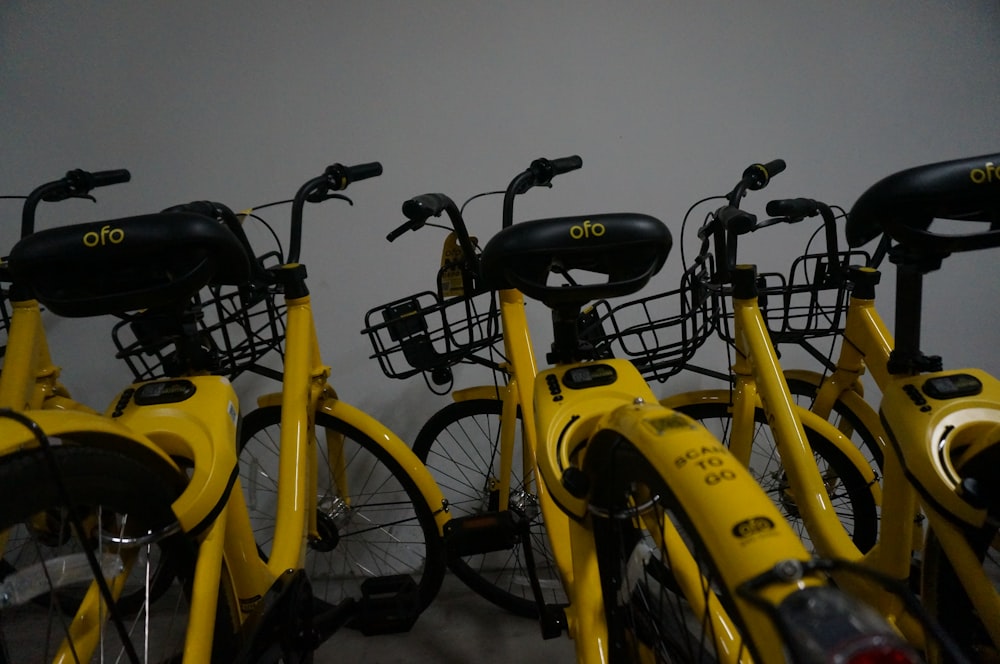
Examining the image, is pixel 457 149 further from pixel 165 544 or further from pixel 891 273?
pixel 891 273

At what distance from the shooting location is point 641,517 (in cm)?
61

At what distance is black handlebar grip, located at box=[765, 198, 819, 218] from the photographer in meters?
0.94

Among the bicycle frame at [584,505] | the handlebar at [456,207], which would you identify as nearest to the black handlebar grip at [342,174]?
the handlebar at [456,207]

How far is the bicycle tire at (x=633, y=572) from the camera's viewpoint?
58cm

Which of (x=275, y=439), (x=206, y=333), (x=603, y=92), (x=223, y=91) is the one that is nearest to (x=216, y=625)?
(x=206, y=333)

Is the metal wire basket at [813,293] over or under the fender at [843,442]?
over

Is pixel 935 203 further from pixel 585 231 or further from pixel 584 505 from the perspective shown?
pixel 584 505

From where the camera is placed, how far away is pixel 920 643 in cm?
71

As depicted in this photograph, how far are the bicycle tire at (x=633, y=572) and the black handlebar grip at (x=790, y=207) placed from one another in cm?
63

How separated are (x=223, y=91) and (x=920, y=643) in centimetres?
182

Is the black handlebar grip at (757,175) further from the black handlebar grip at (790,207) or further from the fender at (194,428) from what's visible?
the fender at (194,428)

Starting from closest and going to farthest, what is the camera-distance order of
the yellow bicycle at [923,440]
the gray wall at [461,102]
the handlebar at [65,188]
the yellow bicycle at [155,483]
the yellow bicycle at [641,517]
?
1. the yellow bicycle at [641,517]
2. the yellow bicycle at [155,483]
3. the yellow bicycle at [923,440]
4. the handlebar at [65,188]
5. the gray wall at [461,102]

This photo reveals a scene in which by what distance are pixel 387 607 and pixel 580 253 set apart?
844mm

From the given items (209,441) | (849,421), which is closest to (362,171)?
(209,441)
